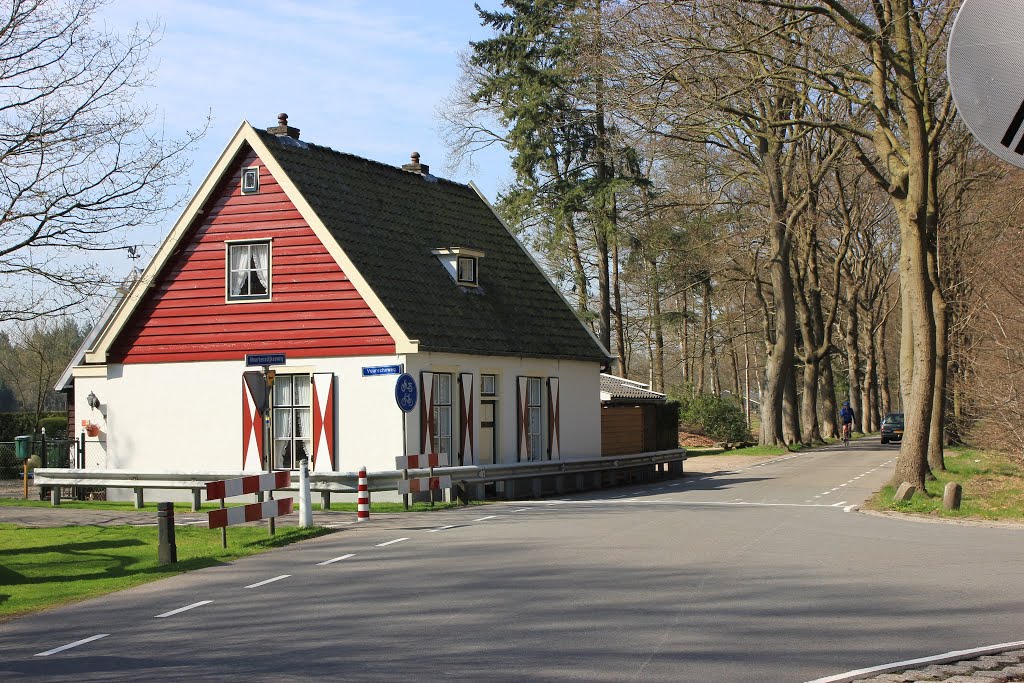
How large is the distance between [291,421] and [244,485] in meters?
9.94

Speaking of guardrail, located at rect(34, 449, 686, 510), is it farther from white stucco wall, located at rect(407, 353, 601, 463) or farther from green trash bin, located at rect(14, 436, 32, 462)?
green trash bin, located at rect(14, 436, 32, 462)

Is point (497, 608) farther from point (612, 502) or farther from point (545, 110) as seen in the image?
point (545, 110)

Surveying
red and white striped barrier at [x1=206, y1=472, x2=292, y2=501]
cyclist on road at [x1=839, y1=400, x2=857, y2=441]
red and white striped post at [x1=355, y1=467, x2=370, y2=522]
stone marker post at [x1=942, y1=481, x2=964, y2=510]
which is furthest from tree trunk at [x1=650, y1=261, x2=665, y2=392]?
red and white striped barrier at [x1=206, y1=472, x2=292, y2=501]

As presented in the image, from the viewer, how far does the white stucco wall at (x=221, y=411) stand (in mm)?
26469

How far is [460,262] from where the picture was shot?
30.3m

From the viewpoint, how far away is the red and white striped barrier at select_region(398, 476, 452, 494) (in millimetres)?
23234

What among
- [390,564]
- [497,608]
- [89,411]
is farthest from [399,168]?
[497,608]

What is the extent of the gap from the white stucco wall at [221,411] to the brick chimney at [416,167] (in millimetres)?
7048

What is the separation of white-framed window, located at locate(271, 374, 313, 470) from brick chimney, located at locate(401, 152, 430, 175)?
9.08 metres

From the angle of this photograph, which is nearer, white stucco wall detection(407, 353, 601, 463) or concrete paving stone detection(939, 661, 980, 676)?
concrete paving stone detection(939, 661, 980, 676)

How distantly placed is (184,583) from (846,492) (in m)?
18.2

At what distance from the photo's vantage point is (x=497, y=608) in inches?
452

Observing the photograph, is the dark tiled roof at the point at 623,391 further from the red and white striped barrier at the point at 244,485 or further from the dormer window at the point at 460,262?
the red and white striped barrier at the point at 244,485

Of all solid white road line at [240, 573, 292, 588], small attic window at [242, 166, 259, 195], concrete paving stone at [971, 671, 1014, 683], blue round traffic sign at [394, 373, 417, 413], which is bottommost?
concrete paving stone at [971, 671, 1014, 683]
